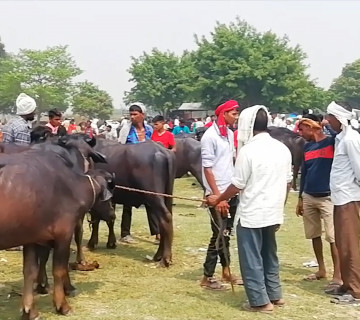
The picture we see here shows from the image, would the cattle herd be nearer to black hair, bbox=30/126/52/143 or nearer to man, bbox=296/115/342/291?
black hair, bbox=30/126/52/143

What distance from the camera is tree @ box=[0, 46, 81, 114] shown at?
49.3 metres

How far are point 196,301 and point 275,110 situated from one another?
3799cm

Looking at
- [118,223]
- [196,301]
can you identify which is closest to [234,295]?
[196,301]

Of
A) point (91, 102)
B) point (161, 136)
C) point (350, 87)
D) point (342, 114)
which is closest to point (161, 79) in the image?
point (91, 102)

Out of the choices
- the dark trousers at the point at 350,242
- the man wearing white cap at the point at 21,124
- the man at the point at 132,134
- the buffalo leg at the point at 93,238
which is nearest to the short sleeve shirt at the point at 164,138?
the man at the point at 132,134

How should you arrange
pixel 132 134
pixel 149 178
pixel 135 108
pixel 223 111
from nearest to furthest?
pixel 223 111 < pixel 149 178 < pixel 135 108 < pixel 132 134

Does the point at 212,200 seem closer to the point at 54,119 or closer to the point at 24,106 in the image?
the point at 24,106

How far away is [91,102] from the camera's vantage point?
5628 centimetres

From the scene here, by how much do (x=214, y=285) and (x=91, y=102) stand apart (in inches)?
2006

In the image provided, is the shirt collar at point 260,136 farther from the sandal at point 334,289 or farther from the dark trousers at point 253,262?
the sandal at point 334,289

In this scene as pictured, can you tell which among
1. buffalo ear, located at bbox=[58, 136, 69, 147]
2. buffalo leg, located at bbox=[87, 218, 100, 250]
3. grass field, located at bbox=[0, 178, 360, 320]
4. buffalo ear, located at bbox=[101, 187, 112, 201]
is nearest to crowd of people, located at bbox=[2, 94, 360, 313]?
grass field, located at bbox=[0, 178, 360, 320]

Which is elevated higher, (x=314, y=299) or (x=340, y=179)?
(x=340, y=179)

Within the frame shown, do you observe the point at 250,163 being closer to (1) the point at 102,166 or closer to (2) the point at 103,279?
(2) the point at 103,279

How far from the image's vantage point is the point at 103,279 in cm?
704
